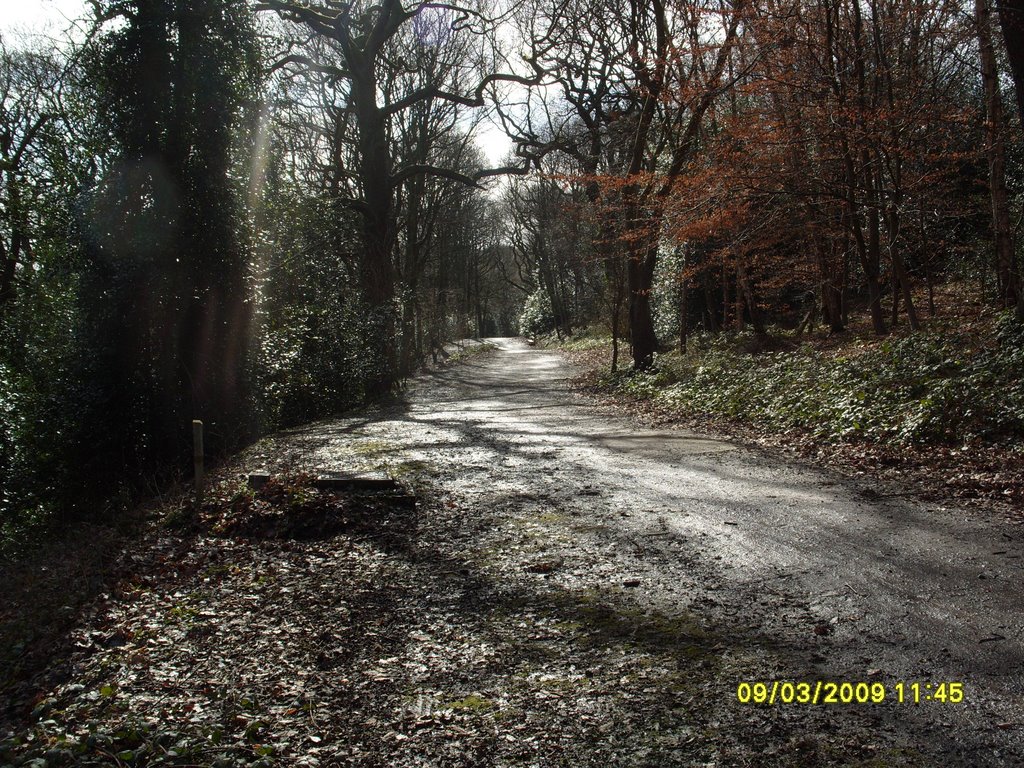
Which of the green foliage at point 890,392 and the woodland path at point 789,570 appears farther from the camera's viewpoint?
the green foliage at point 890,392

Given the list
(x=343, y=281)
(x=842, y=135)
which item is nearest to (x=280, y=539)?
(x=842, y=135)

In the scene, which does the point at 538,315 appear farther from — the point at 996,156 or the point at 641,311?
the point at 996,156

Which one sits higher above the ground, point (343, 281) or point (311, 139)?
point (311, 139)

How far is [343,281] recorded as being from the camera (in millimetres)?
20234

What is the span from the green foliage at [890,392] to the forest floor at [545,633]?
1761 mm

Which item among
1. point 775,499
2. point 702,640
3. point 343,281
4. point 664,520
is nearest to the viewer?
point 702,640

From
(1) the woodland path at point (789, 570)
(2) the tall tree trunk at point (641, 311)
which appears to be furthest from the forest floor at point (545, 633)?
(2) the tall tree trunk at point (641, 311)

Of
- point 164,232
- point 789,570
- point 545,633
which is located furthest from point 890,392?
point 164,232

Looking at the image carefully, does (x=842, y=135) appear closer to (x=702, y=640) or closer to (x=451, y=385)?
(x=702, y=640)

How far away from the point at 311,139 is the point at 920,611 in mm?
26696

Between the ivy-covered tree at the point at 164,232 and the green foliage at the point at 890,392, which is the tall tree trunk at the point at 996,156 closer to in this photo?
the green foliage at the point at 890,392
